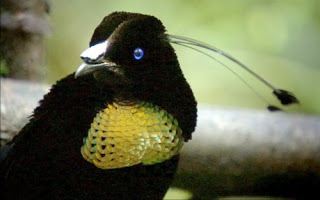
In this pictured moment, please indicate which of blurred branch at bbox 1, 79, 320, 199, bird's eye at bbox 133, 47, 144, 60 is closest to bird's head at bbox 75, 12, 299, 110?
bird's eye at bbox 133, 47, 144, 60

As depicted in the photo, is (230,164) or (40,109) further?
(230,164)

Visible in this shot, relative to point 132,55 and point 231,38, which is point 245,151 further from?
point 132,55

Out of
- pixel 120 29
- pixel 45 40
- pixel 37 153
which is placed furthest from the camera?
pixel 45 40

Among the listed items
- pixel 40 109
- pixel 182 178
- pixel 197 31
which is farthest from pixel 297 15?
pixel 40 109

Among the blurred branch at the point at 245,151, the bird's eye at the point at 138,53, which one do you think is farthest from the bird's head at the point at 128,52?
the blurred branch at the point at 245,151

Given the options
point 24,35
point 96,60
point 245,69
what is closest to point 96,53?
point 96,60

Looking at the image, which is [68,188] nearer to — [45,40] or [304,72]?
[45,40]

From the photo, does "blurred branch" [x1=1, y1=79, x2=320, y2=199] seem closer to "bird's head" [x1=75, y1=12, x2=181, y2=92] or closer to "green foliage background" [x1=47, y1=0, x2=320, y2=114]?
"green foliage background" [x1=47, y1=0, x2=320, y2=114]
